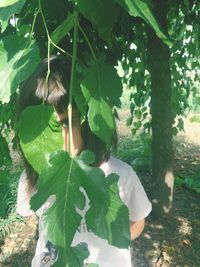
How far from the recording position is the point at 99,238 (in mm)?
1488

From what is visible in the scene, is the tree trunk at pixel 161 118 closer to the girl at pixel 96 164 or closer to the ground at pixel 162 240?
the ground at pixel 162 240

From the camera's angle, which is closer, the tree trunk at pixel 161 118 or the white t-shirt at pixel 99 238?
the white t-shirt at pixel 99 238

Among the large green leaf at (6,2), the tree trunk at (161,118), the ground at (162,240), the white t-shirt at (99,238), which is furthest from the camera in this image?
the ground at (162,240)

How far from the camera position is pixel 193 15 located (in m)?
3.08

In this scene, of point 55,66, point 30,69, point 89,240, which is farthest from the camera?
point 89,240

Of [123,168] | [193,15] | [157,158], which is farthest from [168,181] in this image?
[123,168]

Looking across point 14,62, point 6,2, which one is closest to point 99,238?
point 14,62

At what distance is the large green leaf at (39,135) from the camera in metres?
0.72

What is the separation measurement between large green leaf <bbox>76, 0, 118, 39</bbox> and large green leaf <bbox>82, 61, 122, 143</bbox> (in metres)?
0.08

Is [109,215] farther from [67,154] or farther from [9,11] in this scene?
[9,11]

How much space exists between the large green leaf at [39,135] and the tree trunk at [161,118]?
6.64 feet

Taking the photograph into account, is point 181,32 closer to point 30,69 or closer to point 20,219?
point 20,219

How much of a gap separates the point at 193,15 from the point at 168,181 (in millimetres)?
1180

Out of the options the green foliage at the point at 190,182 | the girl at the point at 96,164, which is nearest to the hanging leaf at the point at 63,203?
the girl at the point at 96,164
